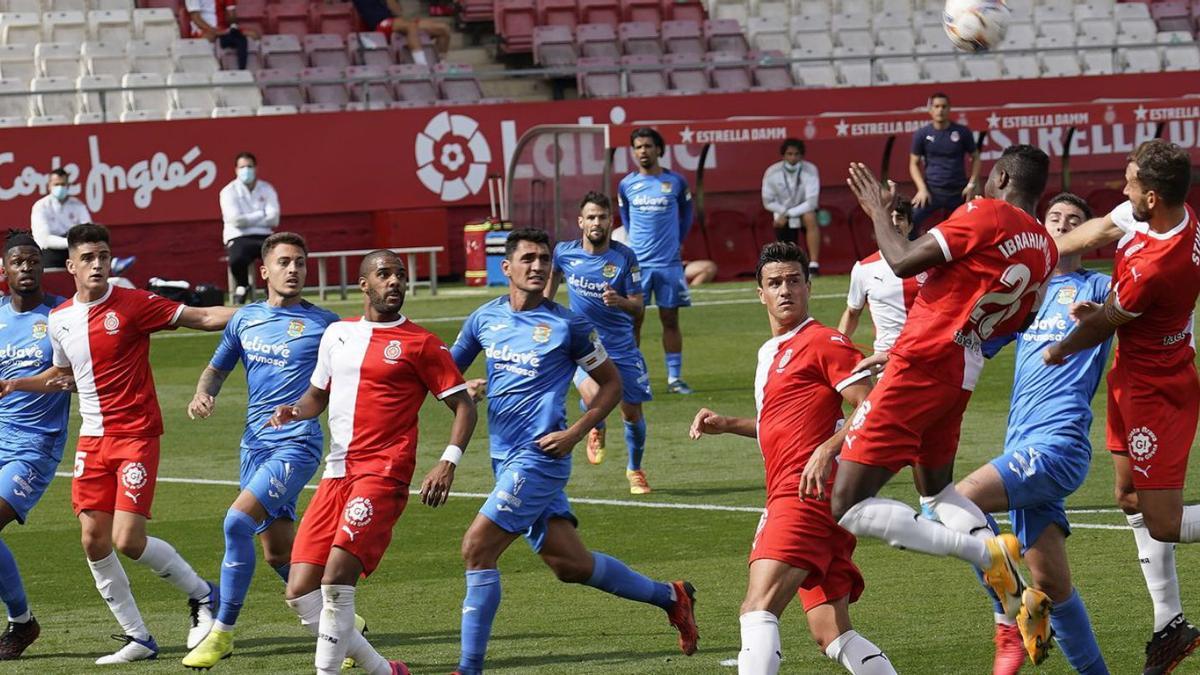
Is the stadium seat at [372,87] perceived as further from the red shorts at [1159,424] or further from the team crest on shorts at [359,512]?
the red shorts at [1159,424]

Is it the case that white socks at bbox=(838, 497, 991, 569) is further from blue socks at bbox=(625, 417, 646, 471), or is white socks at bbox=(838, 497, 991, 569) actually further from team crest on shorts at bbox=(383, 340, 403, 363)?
blue socks at bbox=(625, 417, 646, 471)

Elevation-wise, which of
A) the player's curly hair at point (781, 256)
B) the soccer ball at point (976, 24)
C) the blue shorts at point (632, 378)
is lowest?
the blue shorts at point (632, 378)

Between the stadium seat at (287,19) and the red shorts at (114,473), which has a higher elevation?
the stadium seat at (287,19)

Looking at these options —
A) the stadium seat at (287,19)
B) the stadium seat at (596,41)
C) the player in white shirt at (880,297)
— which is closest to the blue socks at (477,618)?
the player in white shirt at (880,297)

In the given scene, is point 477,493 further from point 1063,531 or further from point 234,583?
point 1063,531

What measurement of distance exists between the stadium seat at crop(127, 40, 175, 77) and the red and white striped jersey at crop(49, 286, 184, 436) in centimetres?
1689

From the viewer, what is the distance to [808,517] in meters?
6.61

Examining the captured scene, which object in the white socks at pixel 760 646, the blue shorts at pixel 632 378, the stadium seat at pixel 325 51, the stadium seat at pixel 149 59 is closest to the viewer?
the white socks at pixel 760 646

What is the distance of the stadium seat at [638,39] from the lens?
2758 cm

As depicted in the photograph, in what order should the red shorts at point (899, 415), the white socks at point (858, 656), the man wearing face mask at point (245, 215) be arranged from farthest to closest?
the man wearing face mask at point (245, 215) → the red shorts at point (899, 415) → the white socks at point (858, 656)

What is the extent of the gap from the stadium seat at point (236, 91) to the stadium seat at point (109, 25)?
5.81ft

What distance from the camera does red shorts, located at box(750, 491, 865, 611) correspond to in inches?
258

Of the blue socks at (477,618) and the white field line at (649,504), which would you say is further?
the white field line at (649,504)

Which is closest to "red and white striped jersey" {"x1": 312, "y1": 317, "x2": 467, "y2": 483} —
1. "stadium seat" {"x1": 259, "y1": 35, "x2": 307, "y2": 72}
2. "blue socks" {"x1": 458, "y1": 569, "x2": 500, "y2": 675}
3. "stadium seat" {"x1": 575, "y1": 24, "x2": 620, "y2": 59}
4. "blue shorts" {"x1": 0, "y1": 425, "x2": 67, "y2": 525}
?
"blue socks" {"x1": 458, "y1": 569, "x2": 500, "y2": 675}
